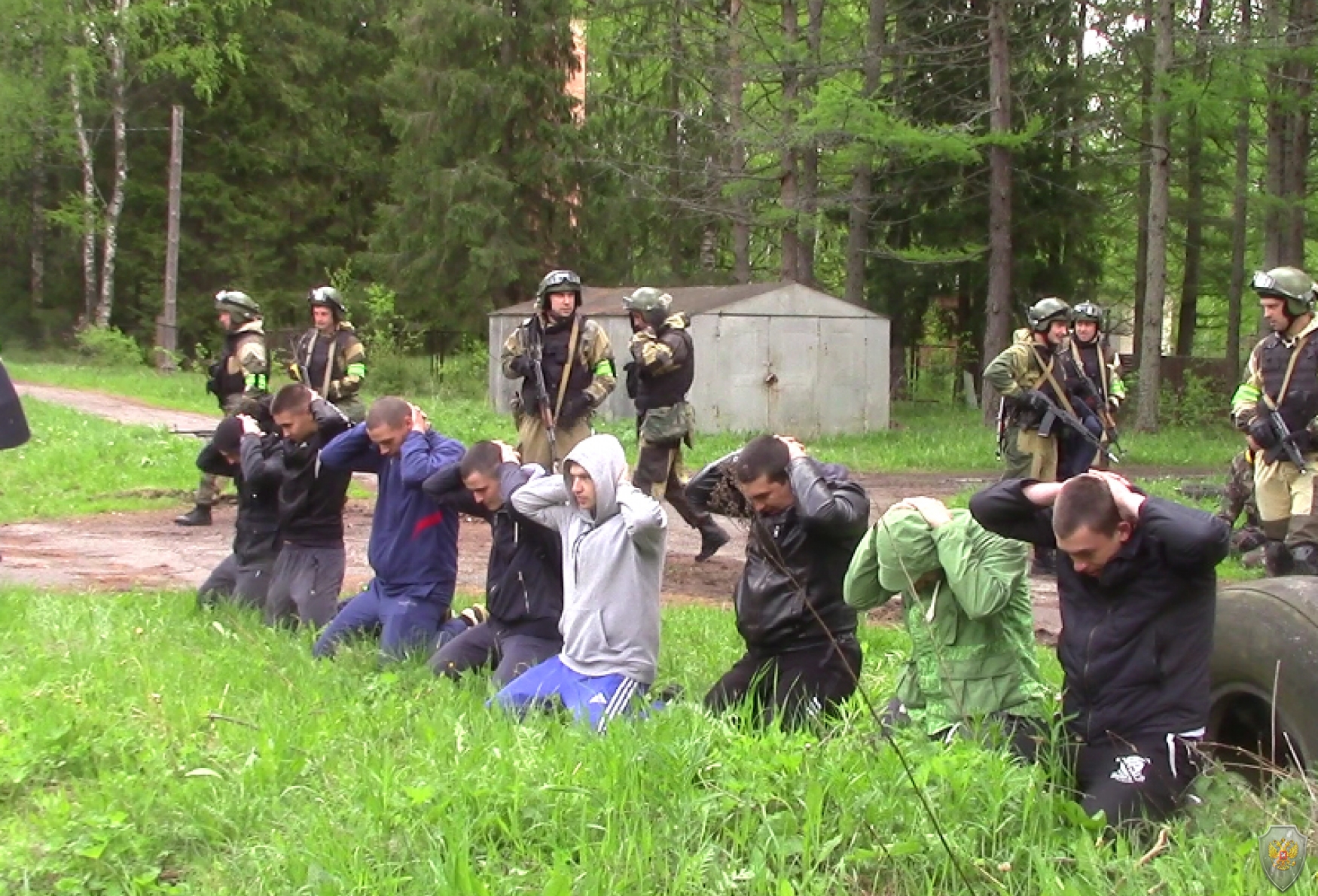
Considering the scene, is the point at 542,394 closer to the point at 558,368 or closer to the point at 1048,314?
the point at 558,368

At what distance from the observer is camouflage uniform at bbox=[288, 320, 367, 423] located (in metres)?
11.7

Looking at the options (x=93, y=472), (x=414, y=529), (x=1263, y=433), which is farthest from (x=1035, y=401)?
(x=93, y=472)

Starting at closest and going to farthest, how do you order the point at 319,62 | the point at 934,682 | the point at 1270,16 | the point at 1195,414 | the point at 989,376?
the point at 934,682, the point at 989,376, the point at 1270,16, the point at 1195,414, the point at 319,62

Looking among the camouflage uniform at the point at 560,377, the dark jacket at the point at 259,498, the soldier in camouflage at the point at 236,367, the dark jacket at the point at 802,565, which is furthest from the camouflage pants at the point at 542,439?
the dark jacket at the point at 802,565

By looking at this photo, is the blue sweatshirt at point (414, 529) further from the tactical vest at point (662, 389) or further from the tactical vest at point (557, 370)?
the tactical vest at point (662, 389)

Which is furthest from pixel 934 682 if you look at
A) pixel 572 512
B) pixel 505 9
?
pixel 505 9

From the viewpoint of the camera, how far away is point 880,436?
75.9 feet

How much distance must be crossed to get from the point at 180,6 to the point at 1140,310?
88.4ft

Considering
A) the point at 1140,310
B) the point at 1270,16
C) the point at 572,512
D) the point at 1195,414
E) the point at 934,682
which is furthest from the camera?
the point at 1140,310

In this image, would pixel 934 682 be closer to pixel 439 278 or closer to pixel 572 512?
pixel 572 512

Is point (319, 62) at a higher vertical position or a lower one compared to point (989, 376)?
higher

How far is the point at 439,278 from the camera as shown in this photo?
3447cm

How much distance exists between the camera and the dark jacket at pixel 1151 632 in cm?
454

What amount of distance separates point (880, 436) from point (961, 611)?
18175 mm
